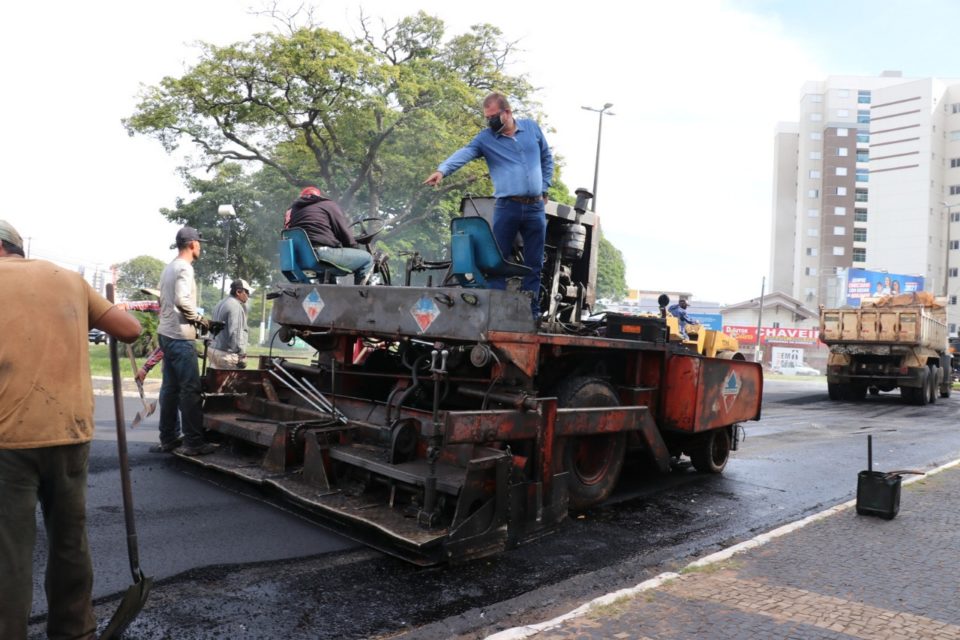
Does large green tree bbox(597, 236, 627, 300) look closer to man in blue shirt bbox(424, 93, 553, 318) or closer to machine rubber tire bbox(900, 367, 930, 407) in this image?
machine rubber tire bbox(900, 367, 930, 407)

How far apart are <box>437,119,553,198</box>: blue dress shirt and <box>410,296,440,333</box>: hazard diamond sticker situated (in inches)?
37.9

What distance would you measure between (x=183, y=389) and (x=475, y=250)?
286 centimetres

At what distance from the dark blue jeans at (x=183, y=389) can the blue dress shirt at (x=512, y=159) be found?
2680mm

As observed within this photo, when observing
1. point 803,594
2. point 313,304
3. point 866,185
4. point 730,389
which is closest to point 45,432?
point 313,304

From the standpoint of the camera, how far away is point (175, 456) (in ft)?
20.7

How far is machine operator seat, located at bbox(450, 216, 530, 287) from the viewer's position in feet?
15.1

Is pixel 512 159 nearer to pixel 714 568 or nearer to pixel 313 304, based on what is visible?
pixel 313 304

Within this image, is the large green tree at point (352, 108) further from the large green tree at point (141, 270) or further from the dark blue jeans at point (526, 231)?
the large green tree at point (141, 270)

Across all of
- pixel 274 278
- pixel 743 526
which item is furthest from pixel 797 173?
pixel 743 526

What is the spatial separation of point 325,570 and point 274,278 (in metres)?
30.5

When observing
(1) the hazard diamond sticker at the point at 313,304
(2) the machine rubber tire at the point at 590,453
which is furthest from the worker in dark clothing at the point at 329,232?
(2) the machine rubber tire at the point at 590,453

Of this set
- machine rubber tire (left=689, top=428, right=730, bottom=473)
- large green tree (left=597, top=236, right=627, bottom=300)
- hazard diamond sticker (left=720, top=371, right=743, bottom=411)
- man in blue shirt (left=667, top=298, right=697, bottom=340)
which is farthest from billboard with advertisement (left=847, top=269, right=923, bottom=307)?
hazard diamond sticker (left=720, top=371, right=743, bottom=411)

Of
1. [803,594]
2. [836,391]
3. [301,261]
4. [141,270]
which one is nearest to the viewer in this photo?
[803,594]

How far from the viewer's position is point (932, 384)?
18.5m
